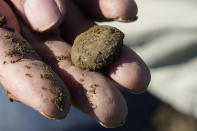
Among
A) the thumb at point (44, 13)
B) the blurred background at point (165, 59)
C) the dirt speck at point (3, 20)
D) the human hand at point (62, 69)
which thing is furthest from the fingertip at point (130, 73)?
the blurred background at point (165, 59)

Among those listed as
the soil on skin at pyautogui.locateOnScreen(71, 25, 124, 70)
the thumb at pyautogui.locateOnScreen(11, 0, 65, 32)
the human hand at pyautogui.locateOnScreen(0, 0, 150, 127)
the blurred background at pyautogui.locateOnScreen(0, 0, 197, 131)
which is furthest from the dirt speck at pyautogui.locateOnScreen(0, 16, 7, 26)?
the blurred background at pyautogui.locateOnScreen(0, 0, 197, 131)

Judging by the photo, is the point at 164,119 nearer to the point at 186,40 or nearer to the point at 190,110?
the point at 190,110

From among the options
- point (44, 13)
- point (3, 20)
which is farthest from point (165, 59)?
point (3, 20)

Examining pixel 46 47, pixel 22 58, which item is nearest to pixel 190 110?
pixel 46 47

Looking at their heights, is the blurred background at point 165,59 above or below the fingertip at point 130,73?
below

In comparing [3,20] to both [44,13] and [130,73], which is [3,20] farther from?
[130,73]

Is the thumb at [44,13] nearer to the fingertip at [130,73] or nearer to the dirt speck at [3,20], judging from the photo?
the dirt speck at [3,20]
